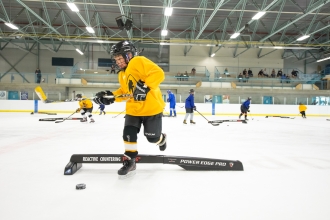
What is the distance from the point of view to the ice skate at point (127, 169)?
1941mm

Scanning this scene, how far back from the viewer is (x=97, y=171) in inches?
83.0

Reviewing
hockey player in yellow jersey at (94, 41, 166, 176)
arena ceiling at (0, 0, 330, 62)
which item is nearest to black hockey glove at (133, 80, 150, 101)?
hockey player in yellow jersey at (94, 41, 166, 176)

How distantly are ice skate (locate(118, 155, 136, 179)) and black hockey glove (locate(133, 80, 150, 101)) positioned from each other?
0.57m

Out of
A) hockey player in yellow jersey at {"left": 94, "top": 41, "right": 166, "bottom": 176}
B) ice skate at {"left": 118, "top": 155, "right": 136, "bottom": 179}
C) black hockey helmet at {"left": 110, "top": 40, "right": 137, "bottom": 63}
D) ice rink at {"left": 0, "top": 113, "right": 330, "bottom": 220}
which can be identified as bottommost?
ice rink at {"left": 0, "top": 113, "right": 330, "bottom": 220}

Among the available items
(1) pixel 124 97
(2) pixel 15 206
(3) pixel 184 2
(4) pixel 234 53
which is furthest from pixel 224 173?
(4) pixel 234 53

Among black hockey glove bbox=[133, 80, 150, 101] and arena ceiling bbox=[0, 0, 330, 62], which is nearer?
black hockey glove bbox=[133, 80, 150, 101]

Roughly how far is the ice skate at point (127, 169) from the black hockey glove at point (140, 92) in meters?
0.57

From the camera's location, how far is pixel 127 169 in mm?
1983

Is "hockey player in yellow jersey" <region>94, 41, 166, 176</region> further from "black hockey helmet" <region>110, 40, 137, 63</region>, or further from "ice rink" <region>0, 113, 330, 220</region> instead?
"ice rink" <region>0, 113, 330, 220</region>

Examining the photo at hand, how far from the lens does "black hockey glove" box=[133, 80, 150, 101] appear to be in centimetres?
188

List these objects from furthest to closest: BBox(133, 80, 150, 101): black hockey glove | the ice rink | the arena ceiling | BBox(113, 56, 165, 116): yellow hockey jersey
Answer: the arena ceiling
BBox(113, 56, 165, 116): yellow hockey jersey
BBox(133, 80, 150, 101): black hockey glove
the ice rink

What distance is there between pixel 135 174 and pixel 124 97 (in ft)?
2.38

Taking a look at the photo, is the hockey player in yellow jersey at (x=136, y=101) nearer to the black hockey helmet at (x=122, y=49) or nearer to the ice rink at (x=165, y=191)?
the black hockey helmet at (x=122, y=49)

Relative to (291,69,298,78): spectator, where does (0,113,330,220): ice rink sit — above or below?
below
